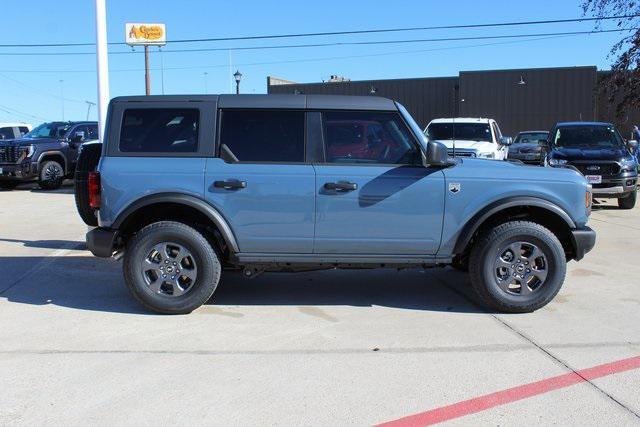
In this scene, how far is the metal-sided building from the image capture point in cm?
3322

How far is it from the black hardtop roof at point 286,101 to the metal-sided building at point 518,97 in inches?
1137

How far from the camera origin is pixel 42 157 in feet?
54.2

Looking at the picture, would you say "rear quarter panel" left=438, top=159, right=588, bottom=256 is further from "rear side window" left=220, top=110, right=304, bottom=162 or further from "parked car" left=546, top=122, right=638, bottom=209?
"parked car" left=546, top=122, right=638, bottom=209

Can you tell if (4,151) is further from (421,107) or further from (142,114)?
(421,107)

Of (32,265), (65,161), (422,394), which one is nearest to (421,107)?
(65,161)

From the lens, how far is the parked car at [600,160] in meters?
12.2

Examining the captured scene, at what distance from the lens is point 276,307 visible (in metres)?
5.63

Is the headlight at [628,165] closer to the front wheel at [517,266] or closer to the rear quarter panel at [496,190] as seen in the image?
the rear quarter panel at [496,190]

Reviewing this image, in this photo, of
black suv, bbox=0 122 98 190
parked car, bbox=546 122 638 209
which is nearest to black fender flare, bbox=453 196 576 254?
parked car, bbox=546 122 638 209

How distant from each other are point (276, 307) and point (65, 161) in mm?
13491

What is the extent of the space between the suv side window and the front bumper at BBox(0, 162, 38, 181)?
44.1 feet

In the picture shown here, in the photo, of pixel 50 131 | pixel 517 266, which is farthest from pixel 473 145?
pixel 50 131

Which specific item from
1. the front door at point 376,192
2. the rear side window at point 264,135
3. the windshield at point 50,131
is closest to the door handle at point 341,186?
the front door at point 376,192

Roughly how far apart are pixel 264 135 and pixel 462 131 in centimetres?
1025
